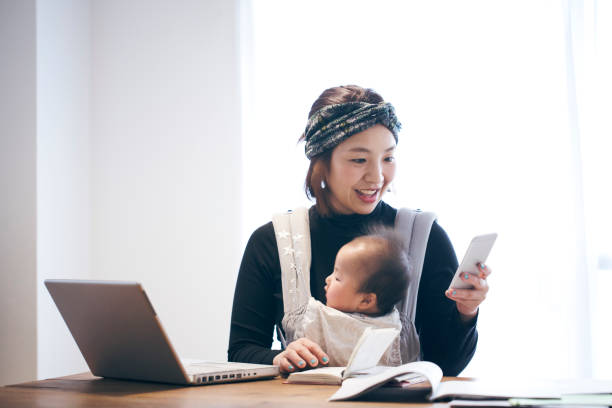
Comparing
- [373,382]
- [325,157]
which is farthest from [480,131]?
[373,382]

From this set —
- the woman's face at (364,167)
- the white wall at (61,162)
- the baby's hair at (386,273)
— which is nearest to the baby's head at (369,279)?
the baby's hair at (386,273)

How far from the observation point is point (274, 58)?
3270 mm

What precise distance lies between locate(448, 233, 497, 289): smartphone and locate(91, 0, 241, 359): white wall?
1937mm

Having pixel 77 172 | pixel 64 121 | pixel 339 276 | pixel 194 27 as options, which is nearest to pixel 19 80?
pixel 64 121

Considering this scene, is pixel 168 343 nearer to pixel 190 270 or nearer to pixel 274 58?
pixel 190 270

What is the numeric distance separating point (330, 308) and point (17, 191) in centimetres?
215

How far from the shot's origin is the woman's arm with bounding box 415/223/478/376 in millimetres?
1658

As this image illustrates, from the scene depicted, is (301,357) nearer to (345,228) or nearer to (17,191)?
(345,228)

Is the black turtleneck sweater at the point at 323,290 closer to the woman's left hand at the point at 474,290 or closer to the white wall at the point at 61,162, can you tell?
the woman's left hand at the point at 474,290

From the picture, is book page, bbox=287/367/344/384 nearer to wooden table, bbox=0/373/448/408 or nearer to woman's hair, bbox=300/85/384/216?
wooden table, bbox=0/373/448/408

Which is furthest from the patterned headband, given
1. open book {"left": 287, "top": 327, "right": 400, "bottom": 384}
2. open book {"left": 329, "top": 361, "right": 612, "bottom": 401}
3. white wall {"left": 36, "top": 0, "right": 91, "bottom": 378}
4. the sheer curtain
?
white wall {"left": 36, "top": 0, "right": 91, "bottom": 378}

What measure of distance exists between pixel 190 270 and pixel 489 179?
1630 millimetres

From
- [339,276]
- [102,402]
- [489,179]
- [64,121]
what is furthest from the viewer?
[64,121]

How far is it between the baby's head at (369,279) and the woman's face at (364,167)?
0.86 ft
